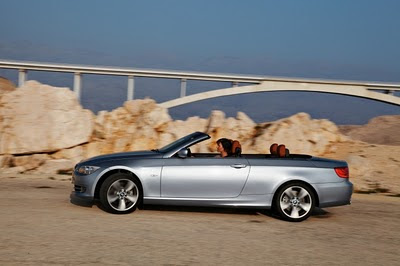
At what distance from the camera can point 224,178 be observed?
8062 millimetres

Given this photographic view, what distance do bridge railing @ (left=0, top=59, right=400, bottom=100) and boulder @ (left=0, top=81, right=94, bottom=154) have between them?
22.2 m

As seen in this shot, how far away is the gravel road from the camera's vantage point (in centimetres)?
577

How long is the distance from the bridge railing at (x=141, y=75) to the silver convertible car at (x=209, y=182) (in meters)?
30.1

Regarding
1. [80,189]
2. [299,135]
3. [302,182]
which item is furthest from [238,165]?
[299,135]

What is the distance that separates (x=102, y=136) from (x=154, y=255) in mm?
10733

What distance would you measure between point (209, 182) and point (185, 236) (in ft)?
4.56

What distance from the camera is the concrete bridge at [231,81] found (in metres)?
40.2

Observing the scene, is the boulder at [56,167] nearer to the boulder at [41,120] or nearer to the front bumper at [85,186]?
the boulder at [41,120]

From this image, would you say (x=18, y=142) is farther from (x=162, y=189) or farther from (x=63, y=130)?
(x=162, y=189)

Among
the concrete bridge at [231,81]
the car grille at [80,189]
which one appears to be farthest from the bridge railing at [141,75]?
the car grille at [80,189]

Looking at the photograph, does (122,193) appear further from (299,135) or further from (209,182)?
(299,135)

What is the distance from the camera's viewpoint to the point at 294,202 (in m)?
8.23

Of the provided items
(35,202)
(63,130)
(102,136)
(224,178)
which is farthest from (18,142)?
(224,178)

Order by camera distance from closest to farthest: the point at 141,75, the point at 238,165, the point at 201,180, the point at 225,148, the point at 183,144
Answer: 1. the point at 201,180
2. the point at 238,165
3. the point at 183,144
4. the point at 225,148
5. the point at 141,75
